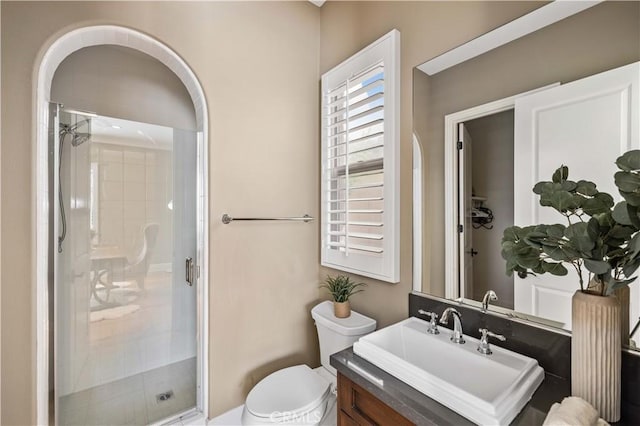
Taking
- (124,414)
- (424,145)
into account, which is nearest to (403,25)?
(424,145)

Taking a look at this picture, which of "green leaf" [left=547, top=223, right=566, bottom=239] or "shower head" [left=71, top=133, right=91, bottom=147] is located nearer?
"green leaf" [left=547, top=223, right=566, bottom=239]

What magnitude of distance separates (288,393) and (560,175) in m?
1.57

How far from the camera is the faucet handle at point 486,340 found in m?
1.07

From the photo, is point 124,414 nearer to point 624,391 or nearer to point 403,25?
point 624,391

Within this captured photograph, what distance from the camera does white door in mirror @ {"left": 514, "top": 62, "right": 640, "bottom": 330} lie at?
88 centimetres

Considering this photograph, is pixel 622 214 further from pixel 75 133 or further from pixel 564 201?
pixel 75 133

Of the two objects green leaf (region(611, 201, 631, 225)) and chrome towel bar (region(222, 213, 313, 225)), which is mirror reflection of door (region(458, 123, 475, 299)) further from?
chrome towel bar (region(222, 213, 313, 225))

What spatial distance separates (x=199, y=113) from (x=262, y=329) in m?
1.42

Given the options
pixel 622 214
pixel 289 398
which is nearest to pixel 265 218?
pixel 289 398

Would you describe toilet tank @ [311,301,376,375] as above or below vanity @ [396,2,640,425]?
below

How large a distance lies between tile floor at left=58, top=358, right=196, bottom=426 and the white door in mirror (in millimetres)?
1992

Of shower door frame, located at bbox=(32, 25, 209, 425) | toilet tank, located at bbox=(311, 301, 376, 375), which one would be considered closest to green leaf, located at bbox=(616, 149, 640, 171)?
toilet tank, located at bbox=(311, 301, 376, 375)

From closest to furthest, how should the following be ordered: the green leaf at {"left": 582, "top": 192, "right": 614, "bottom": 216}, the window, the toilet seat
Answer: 1. the green leaf at {"left": 582, "top": 192, "right": 614, "bottom": 216}
2. the toilet seat
3. the window

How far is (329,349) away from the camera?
66.7 inches
